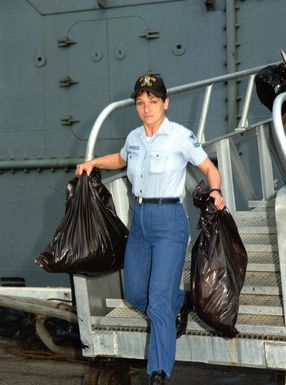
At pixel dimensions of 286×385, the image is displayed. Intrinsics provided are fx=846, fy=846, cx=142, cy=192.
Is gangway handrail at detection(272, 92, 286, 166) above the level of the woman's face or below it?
below

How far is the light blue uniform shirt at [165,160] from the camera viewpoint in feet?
14.6

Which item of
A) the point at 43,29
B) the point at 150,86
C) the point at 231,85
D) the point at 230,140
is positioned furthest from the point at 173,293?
Result: the point at 43,29

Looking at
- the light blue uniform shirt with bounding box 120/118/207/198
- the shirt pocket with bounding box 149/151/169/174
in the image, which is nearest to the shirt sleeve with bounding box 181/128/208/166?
the light blue uniform shirt with bounding box 120/118/207/198

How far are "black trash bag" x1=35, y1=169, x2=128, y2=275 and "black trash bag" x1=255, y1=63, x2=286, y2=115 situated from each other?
192cm

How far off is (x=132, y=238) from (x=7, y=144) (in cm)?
562

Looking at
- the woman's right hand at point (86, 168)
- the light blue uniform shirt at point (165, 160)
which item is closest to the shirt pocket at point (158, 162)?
the light blue uniform shirt at point (165, 160)

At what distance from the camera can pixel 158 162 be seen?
4.45 m

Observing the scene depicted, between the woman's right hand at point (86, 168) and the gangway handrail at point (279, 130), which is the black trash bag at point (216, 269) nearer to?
the gangway handrail at point (279, 130)

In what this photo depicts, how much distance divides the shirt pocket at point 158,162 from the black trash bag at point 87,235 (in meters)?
0.43

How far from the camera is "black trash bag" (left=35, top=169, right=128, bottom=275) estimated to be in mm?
4582

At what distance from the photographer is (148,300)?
457 cm

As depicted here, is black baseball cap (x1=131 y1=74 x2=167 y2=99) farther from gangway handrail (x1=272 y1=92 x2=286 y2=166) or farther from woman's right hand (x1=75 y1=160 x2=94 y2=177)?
gangway handrail (x1=272 y1=92 x2=286 y2=166)

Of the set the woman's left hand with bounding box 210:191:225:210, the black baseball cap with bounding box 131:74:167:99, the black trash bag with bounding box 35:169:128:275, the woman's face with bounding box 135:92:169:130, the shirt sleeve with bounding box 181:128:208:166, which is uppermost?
the black baseball cap with bounding box 131:74:167:99

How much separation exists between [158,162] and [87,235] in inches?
23.2
